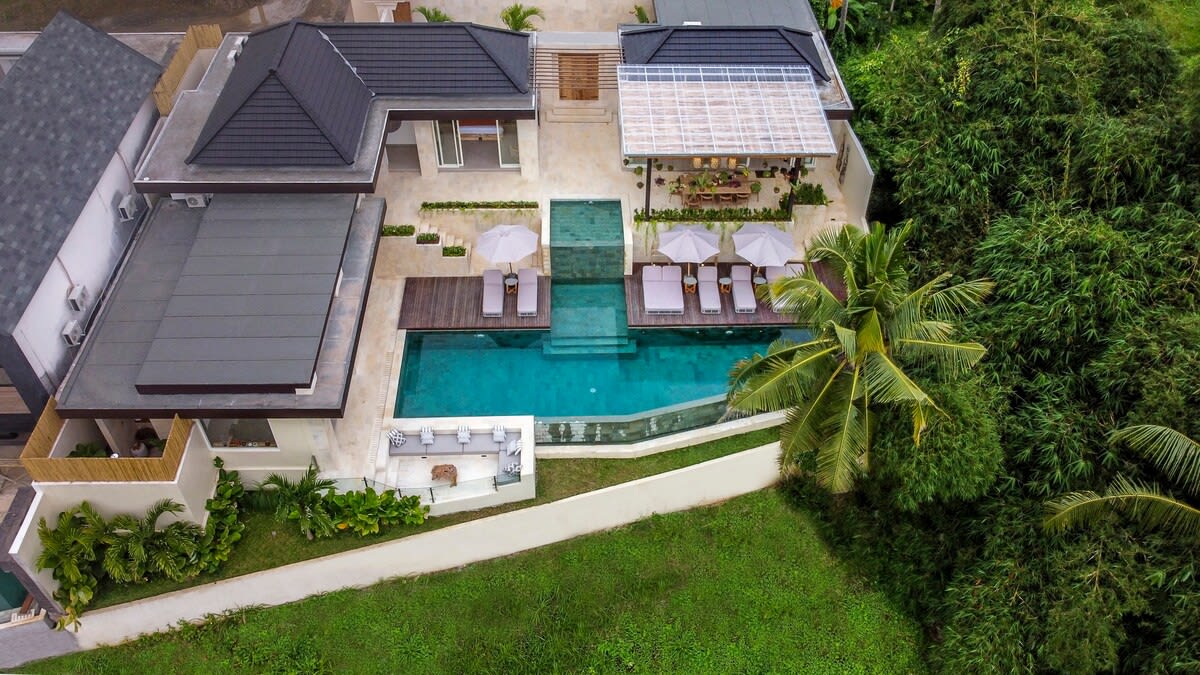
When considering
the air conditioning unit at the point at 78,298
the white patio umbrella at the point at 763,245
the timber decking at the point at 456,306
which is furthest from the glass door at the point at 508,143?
the air conditioning unit at the point at 78,298

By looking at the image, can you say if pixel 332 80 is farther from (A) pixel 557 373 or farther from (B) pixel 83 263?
(A) pixel 557 373

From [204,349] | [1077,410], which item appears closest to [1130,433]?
[1077,410]

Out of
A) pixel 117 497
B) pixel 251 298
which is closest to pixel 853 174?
pixel 251 298

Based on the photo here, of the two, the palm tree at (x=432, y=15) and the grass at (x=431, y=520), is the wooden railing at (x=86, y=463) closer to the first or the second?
the grass at (x=431, y=520)

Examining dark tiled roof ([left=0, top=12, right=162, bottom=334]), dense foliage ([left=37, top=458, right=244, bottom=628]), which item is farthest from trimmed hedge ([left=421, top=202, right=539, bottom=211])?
dense foliage ([left=37, top=458, right=244, bottom=628])

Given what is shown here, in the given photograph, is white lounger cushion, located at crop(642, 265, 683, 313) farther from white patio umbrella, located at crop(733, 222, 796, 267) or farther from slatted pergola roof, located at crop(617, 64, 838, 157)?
slatted pergola roof, located at crop(617, 64, 838, 157)
